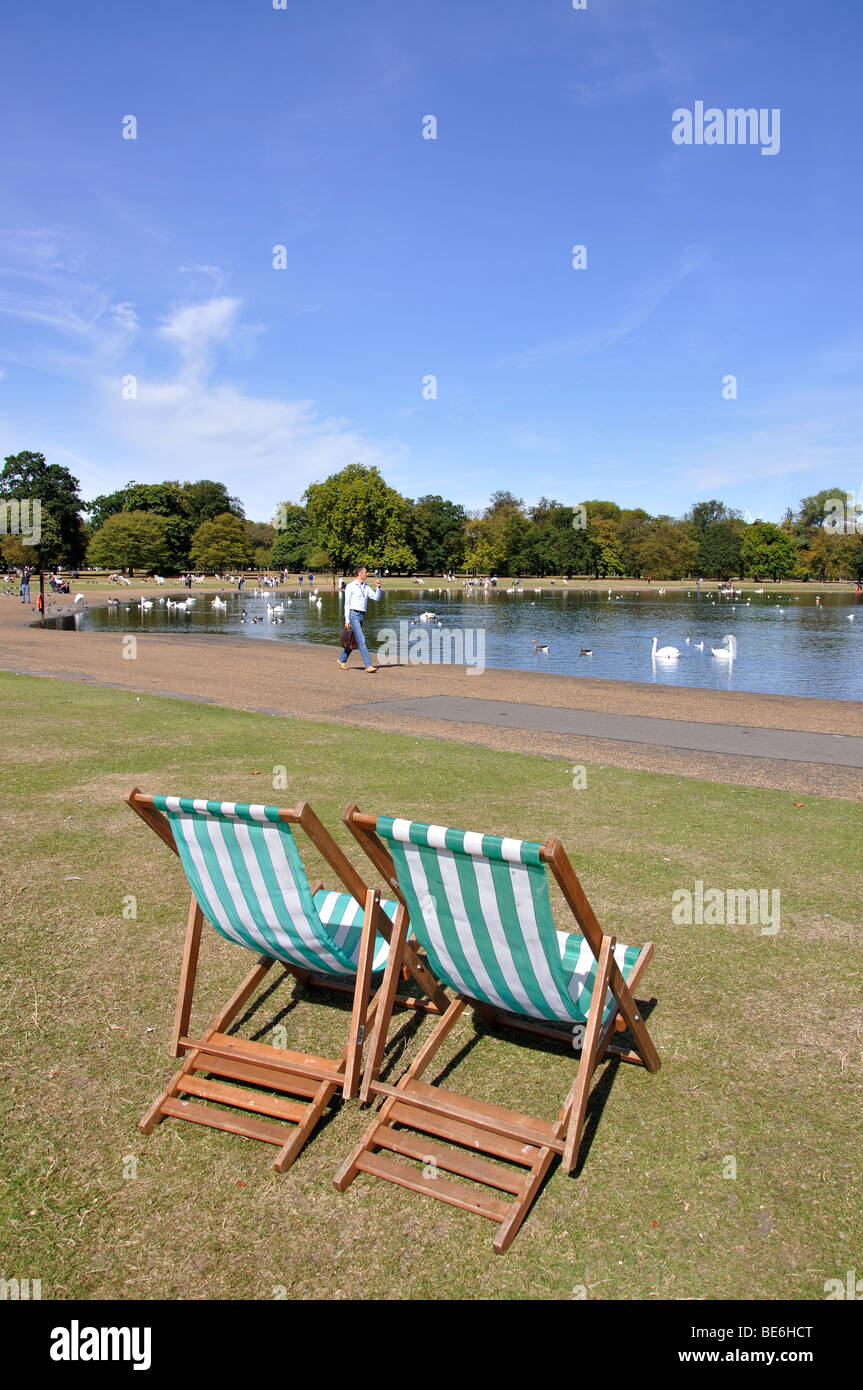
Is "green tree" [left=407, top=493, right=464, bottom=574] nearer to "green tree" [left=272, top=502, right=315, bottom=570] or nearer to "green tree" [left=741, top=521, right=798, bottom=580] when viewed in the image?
"green tree" [left=272, top=502, right=315, bottom=570]

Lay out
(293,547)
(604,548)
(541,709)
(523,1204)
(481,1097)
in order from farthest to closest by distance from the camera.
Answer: (604,548)
(293,547)
(541,709)
(481,1097)
(523,1204)

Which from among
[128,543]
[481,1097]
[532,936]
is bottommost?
[481,1097]

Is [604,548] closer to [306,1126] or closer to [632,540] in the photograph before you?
[632,540]

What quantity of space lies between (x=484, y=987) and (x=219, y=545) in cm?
11654

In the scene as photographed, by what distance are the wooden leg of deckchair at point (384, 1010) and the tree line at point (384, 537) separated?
318 ft

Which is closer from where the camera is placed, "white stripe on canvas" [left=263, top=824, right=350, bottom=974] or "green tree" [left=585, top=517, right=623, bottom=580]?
"white stripe on canvas" [left=263, top=824, right=350, bottom=974]

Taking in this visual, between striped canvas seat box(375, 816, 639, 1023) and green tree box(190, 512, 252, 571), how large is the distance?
380 feet

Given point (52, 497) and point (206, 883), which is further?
point (52, 497)

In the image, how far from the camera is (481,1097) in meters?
3.75

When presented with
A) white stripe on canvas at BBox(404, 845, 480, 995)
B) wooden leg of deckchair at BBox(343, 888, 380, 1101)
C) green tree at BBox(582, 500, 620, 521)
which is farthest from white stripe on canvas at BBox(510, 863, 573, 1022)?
green tree at BBox(582, 500, 620, 521)

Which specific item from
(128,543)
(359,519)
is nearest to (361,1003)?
(128,543)

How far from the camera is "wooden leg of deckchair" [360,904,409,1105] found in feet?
11.8

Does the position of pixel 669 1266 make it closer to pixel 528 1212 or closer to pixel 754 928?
pixel 528 1212
